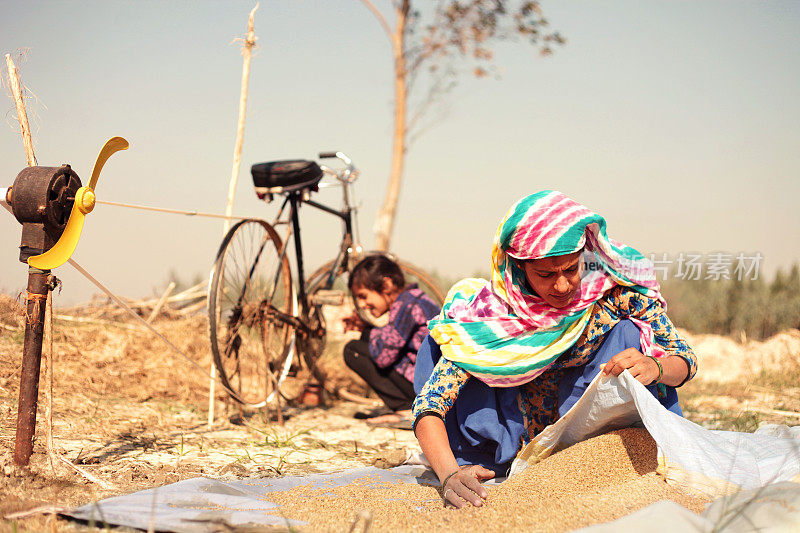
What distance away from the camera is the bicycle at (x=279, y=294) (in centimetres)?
372

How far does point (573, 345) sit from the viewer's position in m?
2.52

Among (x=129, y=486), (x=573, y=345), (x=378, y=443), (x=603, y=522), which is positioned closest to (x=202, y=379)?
(x=378, y=443)

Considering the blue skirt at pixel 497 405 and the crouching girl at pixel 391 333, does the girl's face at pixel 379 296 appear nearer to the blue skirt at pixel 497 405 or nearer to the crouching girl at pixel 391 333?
the crouching girl at pixel 391 333

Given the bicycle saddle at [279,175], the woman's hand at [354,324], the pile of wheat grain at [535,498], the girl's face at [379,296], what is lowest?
the woman's hand at [354,324]

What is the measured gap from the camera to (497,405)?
269 cm

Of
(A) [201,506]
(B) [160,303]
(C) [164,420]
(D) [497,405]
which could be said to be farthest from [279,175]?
(A) [201,506]

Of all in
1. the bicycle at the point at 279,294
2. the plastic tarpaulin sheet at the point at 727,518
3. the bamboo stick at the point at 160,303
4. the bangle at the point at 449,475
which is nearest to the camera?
the plastic tarpaulin sheet at the point at 727,518

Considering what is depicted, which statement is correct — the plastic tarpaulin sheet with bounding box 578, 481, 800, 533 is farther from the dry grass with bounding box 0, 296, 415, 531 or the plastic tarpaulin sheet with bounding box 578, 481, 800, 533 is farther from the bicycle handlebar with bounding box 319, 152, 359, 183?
the bicycle handlebar with bounding box 319, 152, 359, 183

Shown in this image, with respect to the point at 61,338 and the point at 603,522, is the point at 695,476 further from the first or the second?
the point at 61,338

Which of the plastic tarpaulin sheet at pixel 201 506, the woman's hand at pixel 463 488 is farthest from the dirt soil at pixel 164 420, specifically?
the woman's hand at pixel 463 488

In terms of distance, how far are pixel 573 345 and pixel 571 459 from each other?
1.40 feet

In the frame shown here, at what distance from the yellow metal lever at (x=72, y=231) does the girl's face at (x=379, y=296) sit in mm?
2011

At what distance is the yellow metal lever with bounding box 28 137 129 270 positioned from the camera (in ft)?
7.76

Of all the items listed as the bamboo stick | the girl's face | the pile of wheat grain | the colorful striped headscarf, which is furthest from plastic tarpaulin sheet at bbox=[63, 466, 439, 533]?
the bamboo stick
